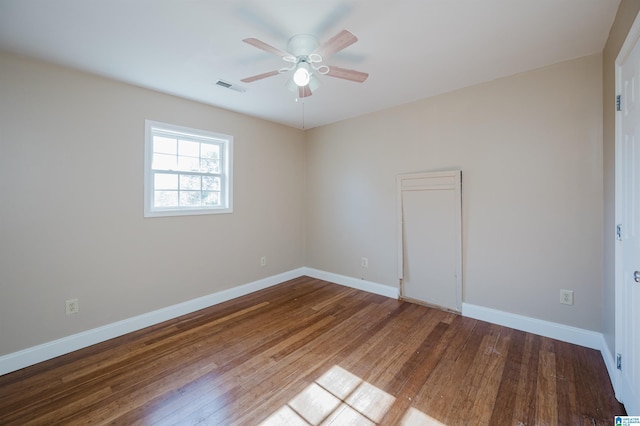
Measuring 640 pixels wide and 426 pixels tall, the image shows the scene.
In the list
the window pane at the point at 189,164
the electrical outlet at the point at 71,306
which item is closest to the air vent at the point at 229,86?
the window pane at the point at 189,164

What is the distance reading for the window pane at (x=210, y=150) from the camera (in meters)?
3.42

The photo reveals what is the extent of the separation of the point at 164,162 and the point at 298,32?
7.01 ft

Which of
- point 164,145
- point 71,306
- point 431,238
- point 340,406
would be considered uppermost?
point 164,145

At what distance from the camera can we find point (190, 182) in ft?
10.8

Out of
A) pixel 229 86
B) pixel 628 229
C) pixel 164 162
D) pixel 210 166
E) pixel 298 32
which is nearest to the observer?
Result: pixel 628 229

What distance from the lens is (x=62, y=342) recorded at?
92.0 inches

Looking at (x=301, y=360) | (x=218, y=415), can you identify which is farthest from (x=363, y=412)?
(x=218, y=415)

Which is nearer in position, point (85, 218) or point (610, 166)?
point (610, 166)

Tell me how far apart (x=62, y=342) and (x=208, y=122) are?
2665mm

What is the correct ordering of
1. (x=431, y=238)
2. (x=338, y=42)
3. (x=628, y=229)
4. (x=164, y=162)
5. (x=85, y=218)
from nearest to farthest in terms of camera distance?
(x=628, y=229), (x=338, y=42), (x=85, y=218), (x=164, y=162), (x=431, y=238)

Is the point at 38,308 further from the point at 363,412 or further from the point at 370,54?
the point at 370,54

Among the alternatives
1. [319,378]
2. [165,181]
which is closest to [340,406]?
[319,378]

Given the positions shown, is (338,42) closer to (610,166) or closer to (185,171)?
(610,166)

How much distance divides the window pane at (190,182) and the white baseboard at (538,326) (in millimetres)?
3499
